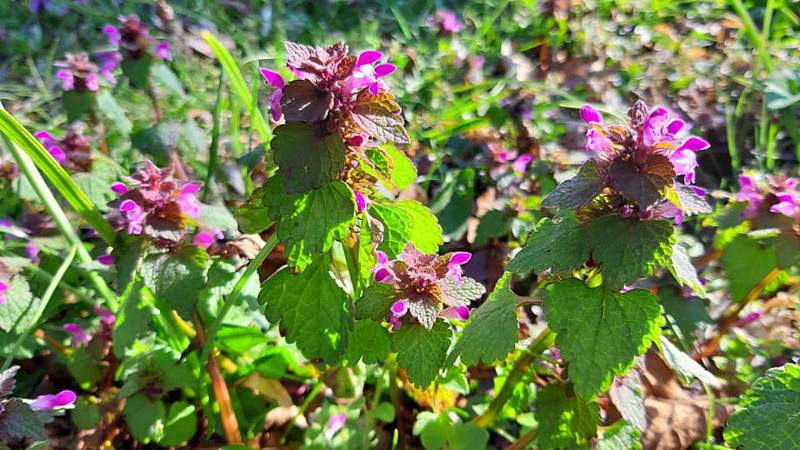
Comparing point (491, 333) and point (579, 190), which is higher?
point (579, 190)

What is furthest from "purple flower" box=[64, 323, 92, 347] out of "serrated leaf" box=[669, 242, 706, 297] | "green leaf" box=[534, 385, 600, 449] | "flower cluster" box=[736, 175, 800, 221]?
"flower cluster" box=[736, 175, 800, 221]

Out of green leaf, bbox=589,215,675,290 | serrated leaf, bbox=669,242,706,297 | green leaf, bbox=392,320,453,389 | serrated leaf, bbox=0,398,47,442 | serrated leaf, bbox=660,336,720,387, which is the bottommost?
serrated leaf, bbox=660,336,720,387

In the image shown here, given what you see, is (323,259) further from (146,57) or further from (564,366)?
(146,57)

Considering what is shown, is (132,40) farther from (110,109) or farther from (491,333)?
(491,333)

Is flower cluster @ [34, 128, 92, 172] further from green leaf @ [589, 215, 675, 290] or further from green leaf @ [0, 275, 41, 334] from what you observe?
green leaf @ [589, 215, 675, 290]

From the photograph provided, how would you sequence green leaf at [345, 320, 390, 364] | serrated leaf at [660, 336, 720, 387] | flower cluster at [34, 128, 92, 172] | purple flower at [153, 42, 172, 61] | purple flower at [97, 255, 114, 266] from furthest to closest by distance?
purple flower at [153, 42, 172, 61] < flower cluster at [34, 128, 92, 172] < purple flower at [97, 255, 114, 266] < green leaf at [345, 320, 390, 364] < serrated leaf at [660, 336, 720, 387]

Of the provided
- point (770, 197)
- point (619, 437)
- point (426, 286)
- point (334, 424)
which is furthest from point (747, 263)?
point (334, 424)

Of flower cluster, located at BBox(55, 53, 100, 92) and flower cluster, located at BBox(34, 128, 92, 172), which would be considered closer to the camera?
flower cluster, located at BBox(34, 128, 92, 172)
